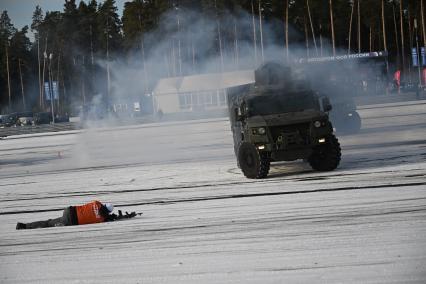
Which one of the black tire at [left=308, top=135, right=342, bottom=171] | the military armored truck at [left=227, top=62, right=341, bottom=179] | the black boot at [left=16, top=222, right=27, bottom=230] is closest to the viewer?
the black boot at [left=16, top=222, right=27, bottom=230]

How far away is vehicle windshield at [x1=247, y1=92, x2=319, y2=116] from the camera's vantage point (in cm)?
1884

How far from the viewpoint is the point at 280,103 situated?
1892cm

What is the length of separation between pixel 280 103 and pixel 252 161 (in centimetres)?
170

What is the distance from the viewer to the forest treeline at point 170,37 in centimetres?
6294

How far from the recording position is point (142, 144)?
38344 millimetres

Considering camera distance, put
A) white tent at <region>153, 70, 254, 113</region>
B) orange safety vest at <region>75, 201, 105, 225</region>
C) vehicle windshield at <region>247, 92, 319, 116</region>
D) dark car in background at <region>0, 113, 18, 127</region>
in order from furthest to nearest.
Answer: dark car in background at <region>0, 113, 18, 127</region>, white tent at <region>153, 70, 254, 113</region>, vehicle windshield at <region>247, 92, 319, 116</region>, orange safety vest at <region>75, 201, 105, 225</region>

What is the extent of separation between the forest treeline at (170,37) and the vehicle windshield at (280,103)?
30816mm

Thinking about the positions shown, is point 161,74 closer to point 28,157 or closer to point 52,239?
point 28,157

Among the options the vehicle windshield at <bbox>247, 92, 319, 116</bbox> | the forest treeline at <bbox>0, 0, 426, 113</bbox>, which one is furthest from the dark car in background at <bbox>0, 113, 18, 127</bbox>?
the vehicle windshield at <bbox>247, 92, 319, 116</bbox>

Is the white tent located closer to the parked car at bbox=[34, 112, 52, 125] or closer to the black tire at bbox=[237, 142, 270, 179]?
the parked car at bbox=[34, 112, 52, 125]

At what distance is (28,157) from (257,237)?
27.1 meters

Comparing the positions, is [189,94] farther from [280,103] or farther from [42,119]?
[280,103]

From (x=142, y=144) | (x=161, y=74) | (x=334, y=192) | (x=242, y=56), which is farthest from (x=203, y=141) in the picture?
(x=161, y=74)

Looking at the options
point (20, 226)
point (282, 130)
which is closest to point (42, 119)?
point (282, 130)
